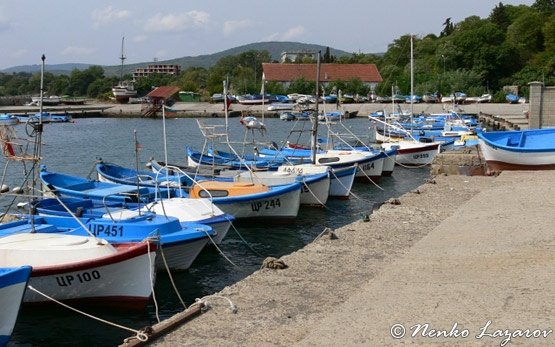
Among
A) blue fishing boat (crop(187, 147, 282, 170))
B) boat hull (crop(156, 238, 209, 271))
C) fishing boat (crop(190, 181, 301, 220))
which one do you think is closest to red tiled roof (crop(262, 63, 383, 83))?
blue fishing boat (crop(187, 147, 282, 170))

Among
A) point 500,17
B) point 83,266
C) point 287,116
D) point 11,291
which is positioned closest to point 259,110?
point 287,116

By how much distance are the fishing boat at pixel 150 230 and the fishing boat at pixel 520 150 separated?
38.2 ft

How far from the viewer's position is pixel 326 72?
10788cm

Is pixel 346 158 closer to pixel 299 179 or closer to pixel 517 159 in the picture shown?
pixel 299 179

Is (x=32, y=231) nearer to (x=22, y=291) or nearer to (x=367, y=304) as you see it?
(x=22, y=291)

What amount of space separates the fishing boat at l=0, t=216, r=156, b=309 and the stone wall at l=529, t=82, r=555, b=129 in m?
21.6

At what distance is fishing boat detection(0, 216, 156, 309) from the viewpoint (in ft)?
34.8

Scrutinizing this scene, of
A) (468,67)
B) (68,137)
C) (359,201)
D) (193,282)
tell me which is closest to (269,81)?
(468,67)

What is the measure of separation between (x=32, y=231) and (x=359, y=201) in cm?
1401

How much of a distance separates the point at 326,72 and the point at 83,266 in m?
99.2

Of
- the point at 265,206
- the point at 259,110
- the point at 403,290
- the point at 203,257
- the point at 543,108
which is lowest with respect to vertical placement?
the point at 203,257

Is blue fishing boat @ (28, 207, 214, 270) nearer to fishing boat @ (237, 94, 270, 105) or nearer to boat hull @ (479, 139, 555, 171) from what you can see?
boat hull @ (479, 139, 555, 171)

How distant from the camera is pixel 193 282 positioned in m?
13.7

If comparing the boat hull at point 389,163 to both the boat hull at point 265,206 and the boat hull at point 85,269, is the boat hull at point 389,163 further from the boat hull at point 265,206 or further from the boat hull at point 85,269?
the boat hull at point 85,269
